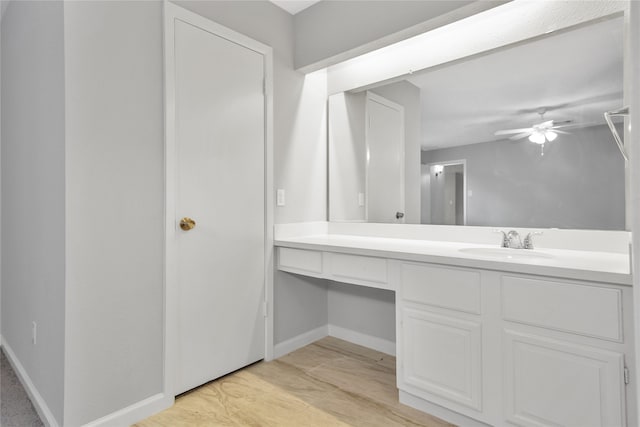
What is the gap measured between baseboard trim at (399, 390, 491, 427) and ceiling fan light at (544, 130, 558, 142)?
1445 millimetres

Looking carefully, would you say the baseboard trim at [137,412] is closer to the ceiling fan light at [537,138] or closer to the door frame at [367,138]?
the door frame at [367,138]

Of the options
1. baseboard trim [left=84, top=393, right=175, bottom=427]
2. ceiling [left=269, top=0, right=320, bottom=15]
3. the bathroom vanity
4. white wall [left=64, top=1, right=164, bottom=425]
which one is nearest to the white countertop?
the bathroom vanity

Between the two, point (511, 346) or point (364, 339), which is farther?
point (364, 339)

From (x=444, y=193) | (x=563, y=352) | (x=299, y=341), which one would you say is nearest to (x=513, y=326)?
(x=563, y=352)

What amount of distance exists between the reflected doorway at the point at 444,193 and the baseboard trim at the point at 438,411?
1.03 metres

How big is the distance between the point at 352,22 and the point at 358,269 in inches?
59.9

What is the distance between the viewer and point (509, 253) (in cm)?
185

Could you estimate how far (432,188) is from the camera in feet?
7.66

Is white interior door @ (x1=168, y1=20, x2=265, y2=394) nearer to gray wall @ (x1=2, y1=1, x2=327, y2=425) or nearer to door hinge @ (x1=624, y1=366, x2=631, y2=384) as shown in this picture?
gray wall @ (x1=2, y1=1, x2=327, y2=425)

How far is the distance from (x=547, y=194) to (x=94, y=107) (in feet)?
7.41

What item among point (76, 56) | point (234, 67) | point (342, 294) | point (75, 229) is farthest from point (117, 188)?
point (342, 294)

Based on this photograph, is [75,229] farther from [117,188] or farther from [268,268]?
[268,268]

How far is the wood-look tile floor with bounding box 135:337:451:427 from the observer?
1.77m

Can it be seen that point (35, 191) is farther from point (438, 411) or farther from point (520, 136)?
point (520, 136)
